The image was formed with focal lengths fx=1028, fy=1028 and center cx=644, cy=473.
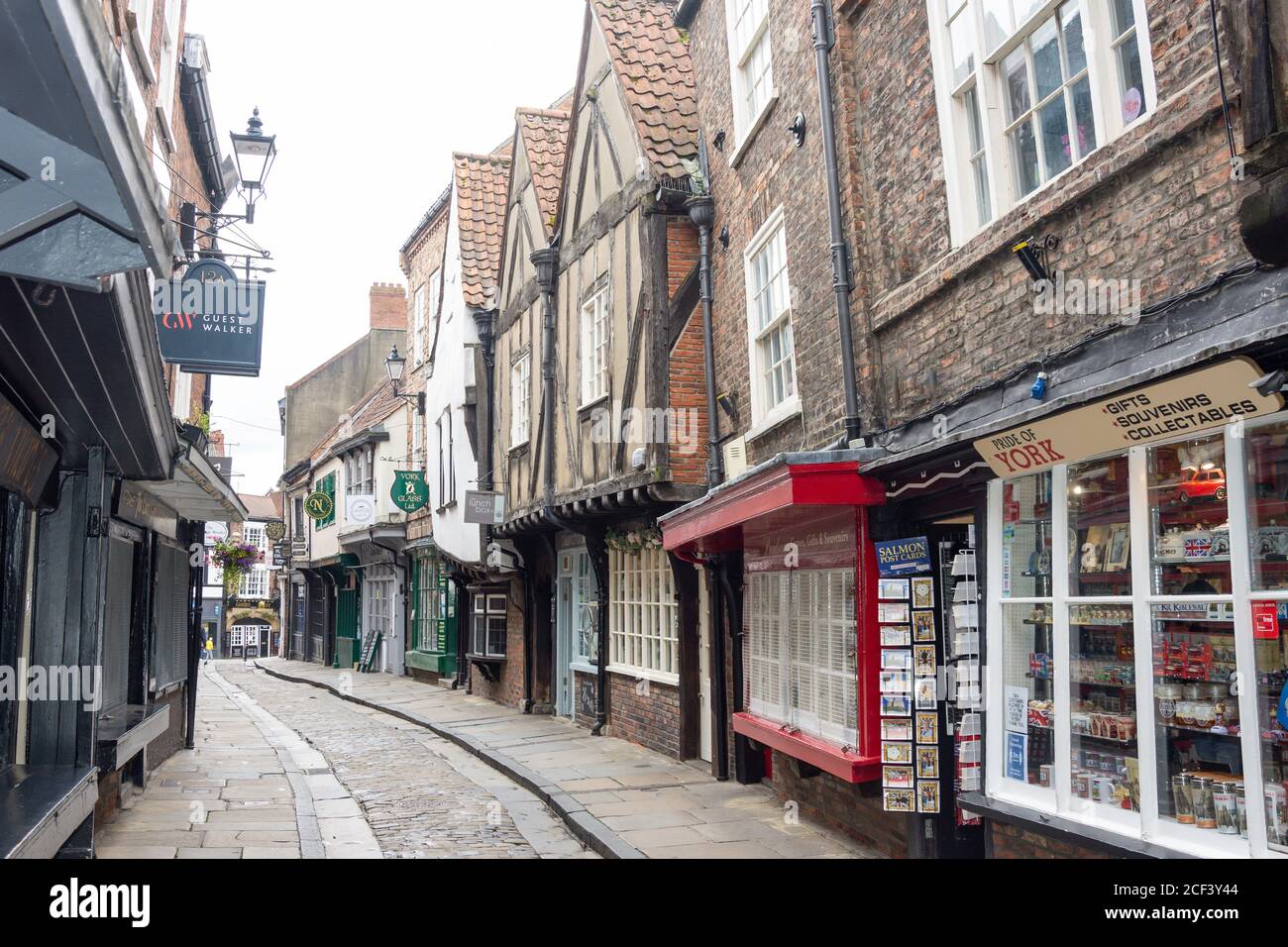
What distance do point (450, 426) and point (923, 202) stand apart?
535 inches

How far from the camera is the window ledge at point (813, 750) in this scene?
6234mm

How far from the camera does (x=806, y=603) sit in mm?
7578

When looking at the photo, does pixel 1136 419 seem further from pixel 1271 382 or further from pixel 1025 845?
pixel 1025 845

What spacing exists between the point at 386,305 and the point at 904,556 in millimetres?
32581

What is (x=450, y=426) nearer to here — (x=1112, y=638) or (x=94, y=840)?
(x=94, y=840)

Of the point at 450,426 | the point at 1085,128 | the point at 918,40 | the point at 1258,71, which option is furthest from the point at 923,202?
the point at 450,426

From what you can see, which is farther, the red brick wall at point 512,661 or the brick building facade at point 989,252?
the red brick wall at point 512,661

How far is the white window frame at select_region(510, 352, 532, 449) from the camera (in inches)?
593

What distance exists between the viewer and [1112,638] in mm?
4789

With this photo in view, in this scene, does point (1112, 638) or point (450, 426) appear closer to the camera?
point (1112, 638)

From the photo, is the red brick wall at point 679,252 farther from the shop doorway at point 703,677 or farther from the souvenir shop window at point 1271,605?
the souvenir shop window at point 1271,605

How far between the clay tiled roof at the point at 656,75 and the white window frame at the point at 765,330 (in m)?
1.99

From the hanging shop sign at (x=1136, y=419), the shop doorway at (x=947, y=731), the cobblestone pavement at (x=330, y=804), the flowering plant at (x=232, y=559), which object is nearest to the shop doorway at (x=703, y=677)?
the cobblestone pavement at (x=330, y=804)

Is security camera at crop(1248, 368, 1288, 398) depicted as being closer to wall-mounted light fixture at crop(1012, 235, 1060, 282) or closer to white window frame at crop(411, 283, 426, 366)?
wall-mounted light fixture at crop(1012, 235, 1060, 282)
